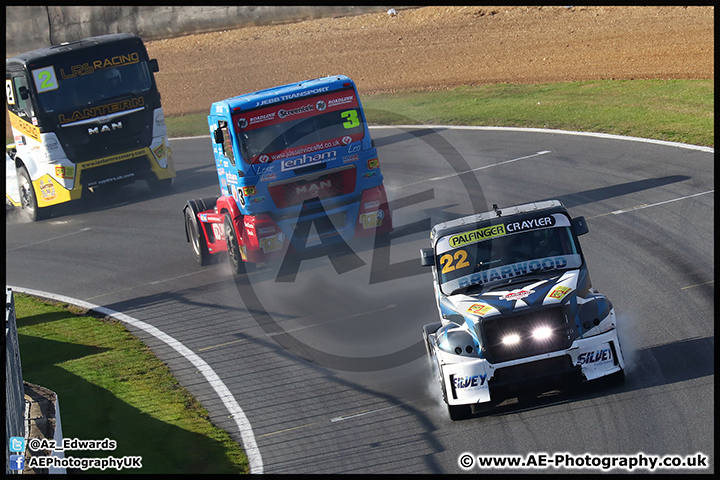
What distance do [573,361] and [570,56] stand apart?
23862mm

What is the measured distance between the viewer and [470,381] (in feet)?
30.6

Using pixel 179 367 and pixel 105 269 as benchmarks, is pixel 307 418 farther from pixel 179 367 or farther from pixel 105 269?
pixel 105 269

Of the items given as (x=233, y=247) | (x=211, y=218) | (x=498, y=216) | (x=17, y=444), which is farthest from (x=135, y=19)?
(x=17, y=444)

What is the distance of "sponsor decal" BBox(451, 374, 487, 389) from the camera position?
9281 millimetres

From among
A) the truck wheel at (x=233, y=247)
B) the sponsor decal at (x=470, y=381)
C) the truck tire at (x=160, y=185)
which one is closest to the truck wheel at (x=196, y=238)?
the truck wheel at (x=233, y=247)

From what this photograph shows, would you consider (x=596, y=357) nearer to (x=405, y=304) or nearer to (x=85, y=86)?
(x=405, y=304)

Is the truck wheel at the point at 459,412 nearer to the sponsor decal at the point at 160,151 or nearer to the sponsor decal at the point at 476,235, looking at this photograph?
the sponsor decal at the point at 476,235

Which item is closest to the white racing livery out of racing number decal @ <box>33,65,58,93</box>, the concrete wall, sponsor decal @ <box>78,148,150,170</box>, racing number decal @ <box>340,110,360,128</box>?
racing number decal @ <box>340,110,360,128</box>

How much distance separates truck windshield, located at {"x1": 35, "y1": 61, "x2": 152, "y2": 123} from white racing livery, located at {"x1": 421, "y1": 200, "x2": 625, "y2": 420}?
13.8 metres

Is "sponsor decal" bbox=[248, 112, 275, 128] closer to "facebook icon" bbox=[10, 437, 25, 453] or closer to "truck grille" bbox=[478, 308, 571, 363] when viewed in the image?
"truck grille" bbox=[478, 308, 571, 363]

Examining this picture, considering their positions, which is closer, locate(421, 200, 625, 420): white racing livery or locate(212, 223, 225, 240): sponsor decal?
locate(421, 200, 625, 420): white racing livery

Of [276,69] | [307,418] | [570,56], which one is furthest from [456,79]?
[307,418]

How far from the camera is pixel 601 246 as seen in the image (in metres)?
14.8

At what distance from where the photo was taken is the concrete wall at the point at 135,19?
42188 millimetres
